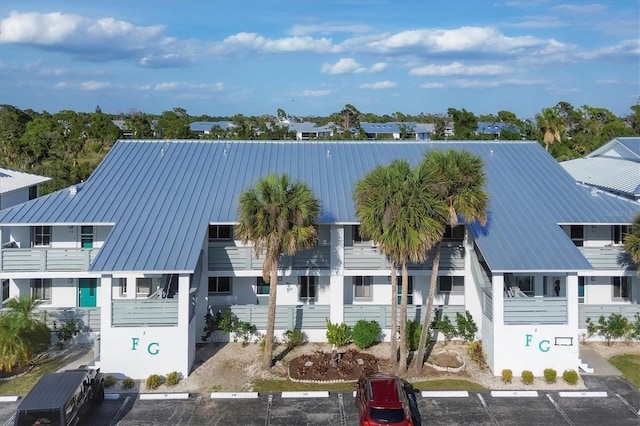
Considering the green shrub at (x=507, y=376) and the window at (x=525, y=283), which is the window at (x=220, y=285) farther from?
the window at (x=525, y=283)

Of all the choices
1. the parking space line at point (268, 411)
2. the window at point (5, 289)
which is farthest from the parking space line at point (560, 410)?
the window at point (5, 289)

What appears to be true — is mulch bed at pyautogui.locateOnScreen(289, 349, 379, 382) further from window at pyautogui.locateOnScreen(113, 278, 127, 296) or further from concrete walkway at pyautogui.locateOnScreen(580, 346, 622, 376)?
concrete walkway at pyautogui.locateOnScreen(580, 346, 622, 376)

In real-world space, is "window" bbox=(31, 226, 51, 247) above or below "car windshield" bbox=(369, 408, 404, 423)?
above

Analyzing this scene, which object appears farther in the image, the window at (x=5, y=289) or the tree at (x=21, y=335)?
the window at (x=5, y=289)

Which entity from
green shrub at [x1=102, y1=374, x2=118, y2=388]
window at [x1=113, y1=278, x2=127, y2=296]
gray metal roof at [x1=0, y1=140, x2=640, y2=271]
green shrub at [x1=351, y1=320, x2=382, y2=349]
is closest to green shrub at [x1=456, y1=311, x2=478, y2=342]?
green shrub at [x1=351, y1=320, x2=382, y2=349]

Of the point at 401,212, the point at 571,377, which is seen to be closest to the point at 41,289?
the point at 401,212

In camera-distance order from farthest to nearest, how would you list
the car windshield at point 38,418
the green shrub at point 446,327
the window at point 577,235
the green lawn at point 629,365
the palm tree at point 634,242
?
the window at point 577,235
the green shrub at point 446,327
the palm tree at point 634,242
the green lawn at point 629,365
the car windshield at point 38,418

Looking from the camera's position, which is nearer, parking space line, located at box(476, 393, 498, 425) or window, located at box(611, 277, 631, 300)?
parking space line, located at box(476, 393, 498, 425)
